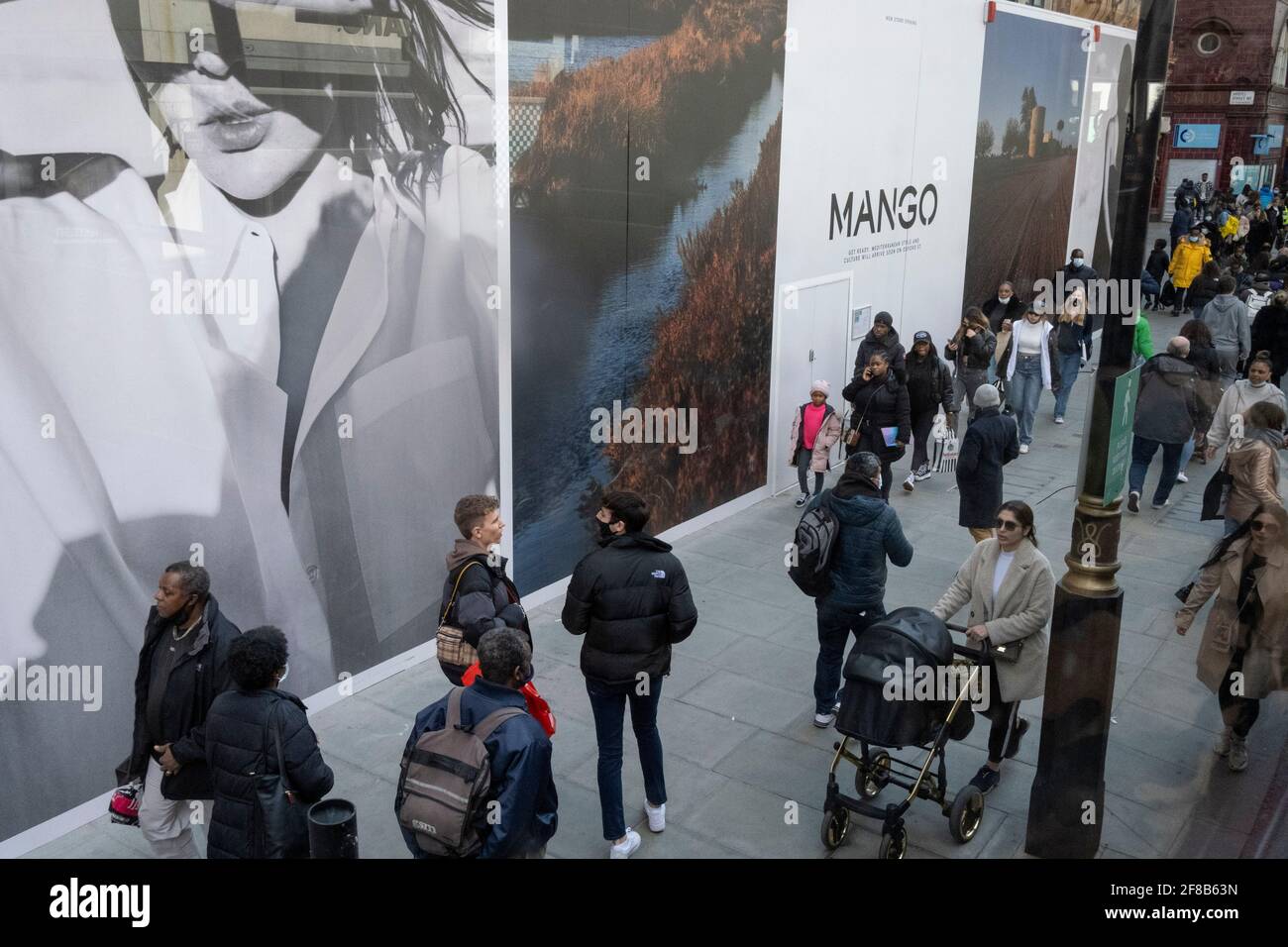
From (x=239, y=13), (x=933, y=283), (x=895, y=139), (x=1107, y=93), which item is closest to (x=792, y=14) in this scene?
(x=895, y=139)

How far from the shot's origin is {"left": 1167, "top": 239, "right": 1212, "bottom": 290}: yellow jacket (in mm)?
22500

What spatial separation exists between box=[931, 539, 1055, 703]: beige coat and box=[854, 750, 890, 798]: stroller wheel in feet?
2.54

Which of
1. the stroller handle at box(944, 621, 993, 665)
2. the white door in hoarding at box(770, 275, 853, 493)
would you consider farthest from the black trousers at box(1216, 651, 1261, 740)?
the white door in hoarding at box(770, 275, 853, 493)

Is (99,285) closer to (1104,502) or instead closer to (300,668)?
(300,668)

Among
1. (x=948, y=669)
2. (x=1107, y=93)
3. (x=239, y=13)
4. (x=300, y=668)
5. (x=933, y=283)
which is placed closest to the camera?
(x=948, y=669)

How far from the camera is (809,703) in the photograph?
25.4ft

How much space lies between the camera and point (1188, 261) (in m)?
22.7

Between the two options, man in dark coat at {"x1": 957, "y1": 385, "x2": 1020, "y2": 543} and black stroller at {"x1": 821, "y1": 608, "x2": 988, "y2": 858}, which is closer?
black stroller at {"x1": 821, "y1": 608, "x2": 988, "y2": 858}

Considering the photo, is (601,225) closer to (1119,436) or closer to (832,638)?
(832,638)

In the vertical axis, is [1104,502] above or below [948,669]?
above

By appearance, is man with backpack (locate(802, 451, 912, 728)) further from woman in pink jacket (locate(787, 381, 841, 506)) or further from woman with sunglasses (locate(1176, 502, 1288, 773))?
woman in pink jacket (locate(787, 381, 841, 506))

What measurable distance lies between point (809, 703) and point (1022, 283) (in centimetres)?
1237

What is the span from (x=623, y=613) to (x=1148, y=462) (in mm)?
8304

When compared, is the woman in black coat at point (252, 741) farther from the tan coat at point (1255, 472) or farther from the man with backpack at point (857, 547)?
the tan coat at point (1255, 472)
